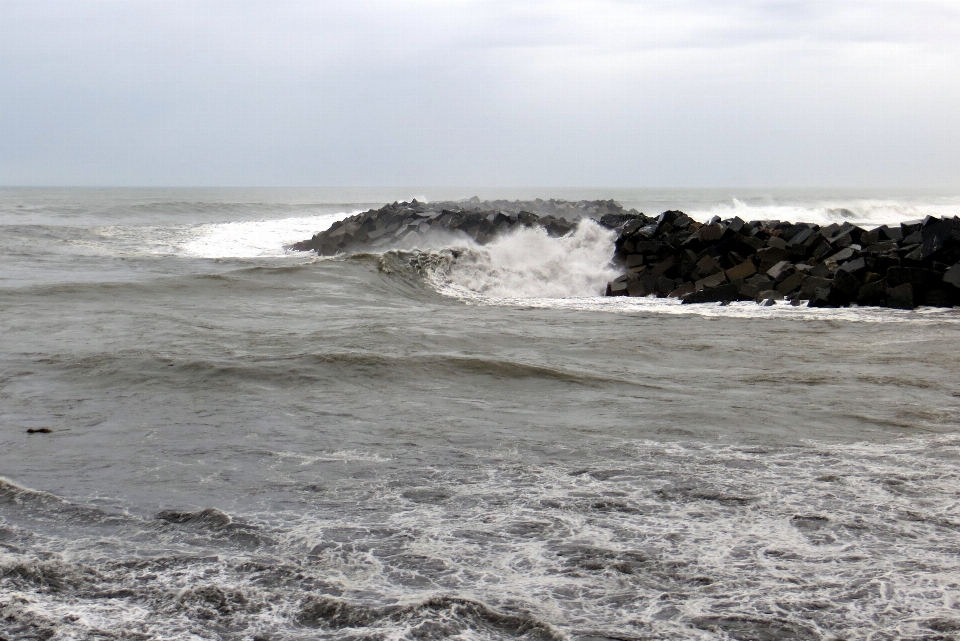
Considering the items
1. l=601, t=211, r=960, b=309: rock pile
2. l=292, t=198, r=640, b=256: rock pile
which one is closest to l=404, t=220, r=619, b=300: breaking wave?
l=601, t=211, r=960, b=309: rock pile

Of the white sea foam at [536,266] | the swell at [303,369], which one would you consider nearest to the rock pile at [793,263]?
the white sea foam at [536,266]

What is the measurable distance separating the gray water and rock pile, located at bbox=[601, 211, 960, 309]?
181 centimetres

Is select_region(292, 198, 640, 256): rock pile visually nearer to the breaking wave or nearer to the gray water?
the breaking wave

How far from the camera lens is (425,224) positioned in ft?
71.6

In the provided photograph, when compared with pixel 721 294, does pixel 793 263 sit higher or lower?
higher

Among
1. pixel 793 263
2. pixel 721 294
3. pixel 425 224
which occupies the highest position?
pixel 425 224

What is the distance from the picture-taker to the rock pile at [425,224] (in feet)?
64.5

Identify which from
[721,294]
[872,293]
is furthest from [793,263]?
[872,293]

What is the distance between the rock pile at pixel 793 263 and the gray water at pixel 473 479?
1.81 metres

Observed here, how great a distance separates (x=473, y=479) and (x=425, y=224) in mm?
17665

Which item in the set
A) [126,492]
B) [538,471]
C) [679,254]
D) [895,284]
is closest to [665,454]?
[538,471]

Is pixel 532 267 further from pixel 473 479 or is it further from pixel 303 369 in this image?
pixel 473 479

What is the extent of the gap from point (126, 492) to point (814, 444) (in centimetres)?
373

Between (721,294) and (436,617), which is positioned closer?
(436,617)
